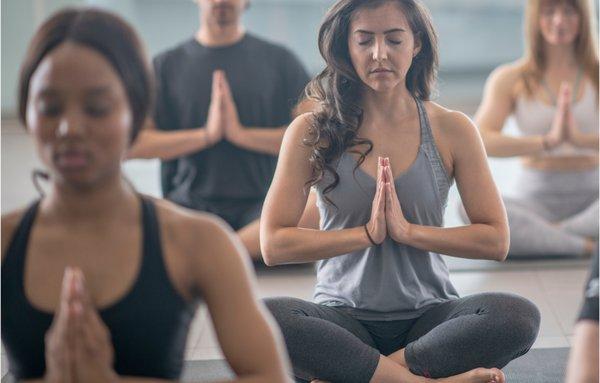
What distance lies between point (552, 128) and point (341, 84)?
1.59 m

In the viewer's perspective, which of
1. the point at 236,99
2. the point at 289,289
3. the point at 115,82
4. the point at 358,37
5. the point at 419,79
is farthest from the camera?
the point at 236,99

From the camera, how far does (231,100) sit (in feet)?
12.2

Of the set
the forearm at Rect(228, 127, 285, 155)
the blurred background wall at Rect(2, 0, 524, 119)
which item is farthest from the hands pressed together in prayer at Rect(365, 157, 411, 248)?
the blurred background wall at Rect(2, 0, 524, 119)

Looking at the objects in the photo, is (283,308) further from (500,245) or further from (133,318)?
(133,318)

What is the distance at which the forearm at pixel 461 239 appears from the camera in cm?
231

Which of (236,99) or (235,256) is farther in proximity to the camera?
(236,99)

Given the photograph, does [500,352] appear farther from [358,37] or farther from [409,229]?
[358,37]

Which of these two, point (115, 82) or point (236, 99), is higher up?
point (115, 82)

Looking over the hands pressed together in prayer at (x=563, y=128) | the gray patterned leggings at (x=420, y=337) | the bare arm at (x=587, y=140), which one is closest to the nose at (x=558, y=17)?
the hands pressed together in prayer at (x=563, y=128)

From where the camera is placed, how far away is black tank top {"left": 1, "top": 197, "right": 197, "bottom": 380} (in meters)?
1.59

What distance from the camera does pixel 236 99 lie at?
149 inches

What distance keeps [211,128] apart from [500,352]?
1537mm

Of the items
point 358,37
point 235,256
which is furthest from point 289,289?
point 235,256

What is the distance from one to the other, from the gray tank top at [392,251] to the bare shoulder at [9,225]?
0.86 meters
